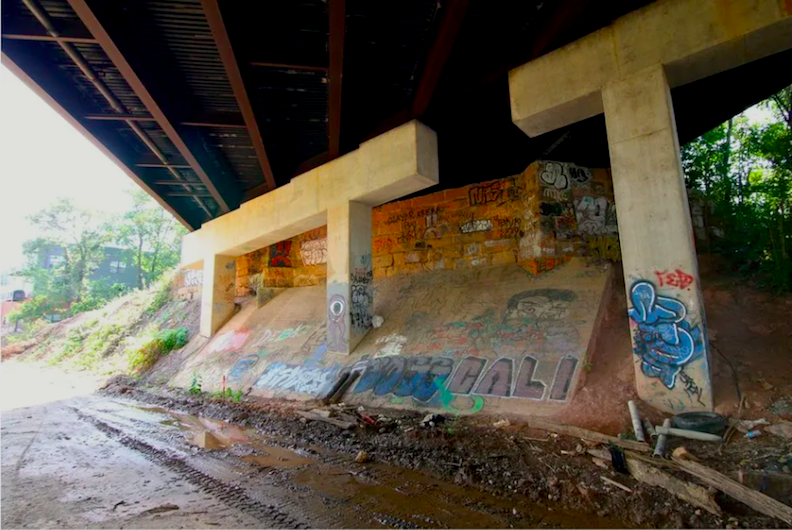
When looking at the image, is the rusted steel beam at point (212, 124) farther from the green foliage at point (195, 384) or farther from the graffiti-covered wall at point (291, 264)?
the green foliage at point (195, 384)

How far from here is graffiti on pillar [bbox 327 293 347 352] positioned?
9742 mm

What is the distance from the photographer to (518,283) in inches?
367

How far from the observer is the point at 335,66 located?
727cm

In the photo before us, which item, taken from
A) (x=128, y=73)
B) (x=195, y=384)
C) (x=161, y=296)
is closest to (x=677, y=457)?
(x=128, y=73)

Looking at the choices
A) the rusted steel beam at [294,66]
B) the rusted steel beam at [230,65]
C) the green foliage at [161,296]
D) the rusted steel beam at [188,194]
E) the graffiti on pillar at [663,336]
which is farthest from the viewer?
the green foliage at [161,296]

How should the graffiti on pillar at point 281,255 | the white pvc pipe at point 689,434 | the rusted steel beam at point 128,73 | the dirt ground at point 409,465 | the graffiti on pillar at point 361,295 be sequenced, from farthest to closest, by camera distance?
1. the graffiti on pillar at point 281,255
2. the graffiti on pillar at point 361,295
3. the rusted steel beam at point 128,73
4. the white pvc pipe at point 689,434
5. the dirt ground at point 409,465

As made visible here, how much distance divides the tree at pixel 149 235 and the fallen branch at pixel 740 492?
3915cm

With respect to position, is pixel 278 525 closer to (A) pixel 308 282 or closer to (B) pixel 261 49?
(B) pixel 261 49

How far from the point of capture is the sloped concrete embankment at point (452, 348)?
6586 millimetres

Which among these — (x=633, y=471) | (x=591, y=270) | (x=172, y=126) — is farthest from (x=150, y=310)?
(x=633, y=471)

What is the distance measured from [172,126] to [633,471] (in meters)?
10.9

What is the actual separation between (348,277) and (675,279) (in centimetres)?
660

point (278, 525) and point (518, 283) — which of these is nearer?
point (278, 525)

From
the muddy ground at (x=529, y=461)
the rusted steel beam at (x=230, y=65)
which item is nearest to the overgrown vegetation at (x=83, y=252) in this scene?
the rusted steel beam at (x=230, y=65)
